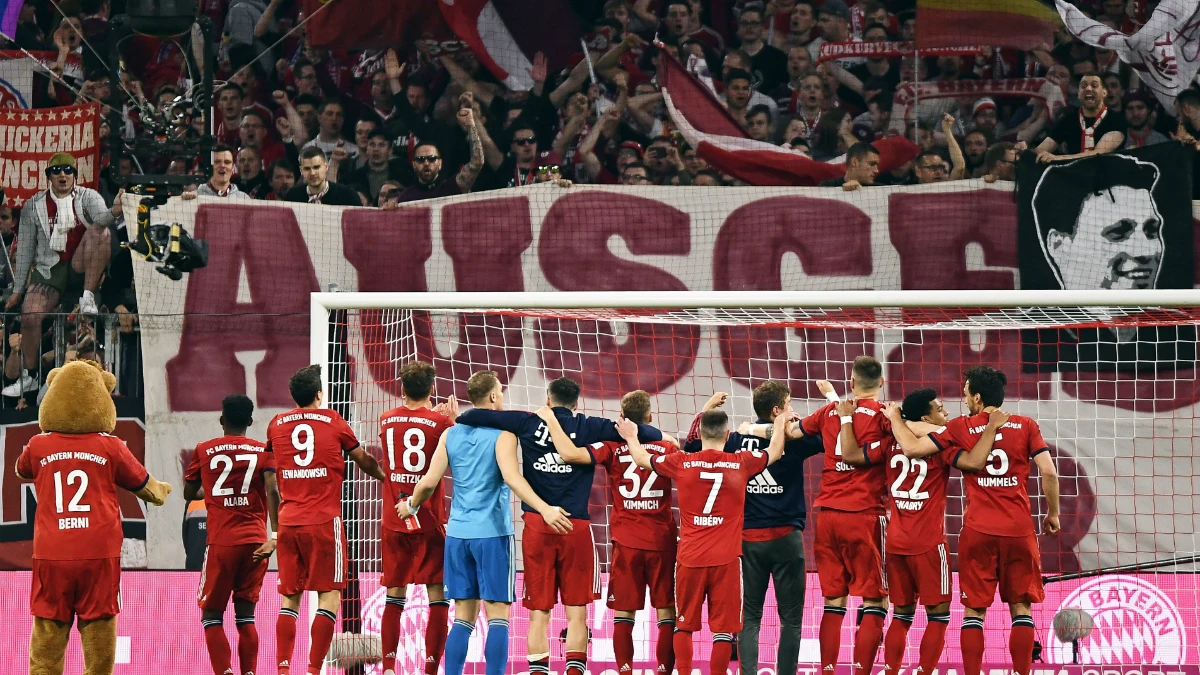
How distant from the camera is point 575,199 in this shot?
12125mm

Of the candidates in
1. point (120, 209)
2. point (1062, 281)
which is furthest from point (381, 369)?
point (1062, 281)

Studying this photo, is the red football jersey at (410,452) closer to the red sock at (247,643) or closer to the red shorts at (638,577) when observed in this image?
the red sock at (247,643)

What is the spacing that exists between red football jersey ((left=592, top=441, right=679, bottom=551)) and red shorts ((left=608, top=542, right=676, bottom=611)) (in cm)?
5

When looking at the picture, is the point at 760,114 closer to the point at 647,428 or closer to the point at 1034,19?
the point at 1034,19

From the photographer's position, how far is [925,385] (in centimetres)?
1134

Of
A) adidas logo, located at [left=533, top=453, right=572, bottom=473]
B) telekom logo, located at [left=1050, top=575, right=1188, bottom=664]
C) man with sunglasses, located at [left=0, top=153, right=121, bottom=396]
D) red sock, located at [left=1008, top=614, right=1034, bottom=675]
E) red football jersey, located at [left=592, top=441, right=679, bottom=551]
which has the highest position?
man with sunglasses, located at [left=0, top=153, right=121, bottom=396]

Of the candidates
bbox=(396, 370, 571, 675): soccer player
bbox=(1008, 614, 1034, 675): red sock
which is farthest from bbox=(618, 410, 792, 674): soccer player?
bbox=(1008, 614, 1034, 675): red sock

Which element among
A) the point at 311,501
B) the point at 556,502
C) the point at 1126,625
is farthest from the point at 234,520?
the point at 1126,625

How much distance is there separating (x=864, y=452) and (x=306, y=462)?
326 cm

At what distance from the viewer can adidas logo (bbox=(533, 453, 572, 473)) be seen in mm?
7859

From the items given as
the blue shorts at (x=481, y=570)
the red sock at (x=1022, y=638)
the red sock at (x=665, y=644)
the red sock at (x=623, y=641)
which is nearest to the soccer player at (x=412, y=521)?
the blue shorts at (x=481, y=570)

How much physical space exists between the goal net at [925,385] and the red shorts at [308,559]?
47.1 inches

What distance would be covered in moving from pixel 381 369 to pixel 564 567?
3.46m

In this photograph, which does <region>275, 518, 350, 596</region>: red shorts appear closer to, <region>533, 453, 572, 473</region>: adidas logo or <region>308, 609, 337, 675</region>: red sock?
<region>308, 609, 337, 675</region>: red sock
